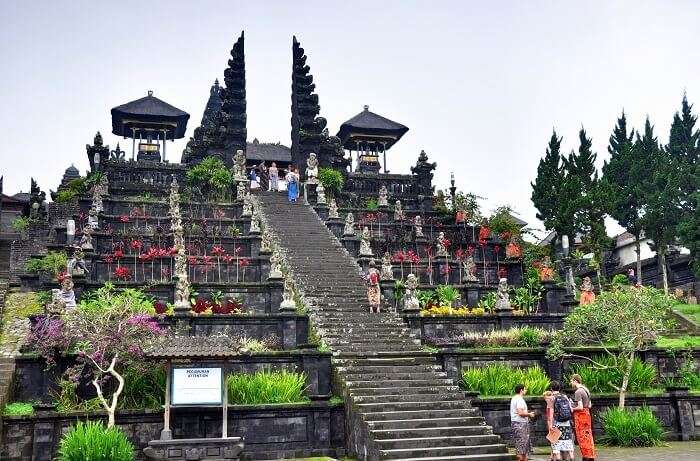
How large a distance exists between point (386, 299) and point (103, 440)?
10345 mm

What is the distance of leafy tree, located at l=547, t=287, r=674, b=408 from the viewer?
17766 millimetres

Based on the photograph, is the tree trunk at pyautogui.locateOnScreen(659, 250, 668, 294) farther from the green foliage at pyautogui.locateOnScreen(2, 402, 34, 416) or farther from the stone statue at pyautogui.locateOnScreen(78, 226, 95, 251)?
the green foliage at pyautogui.locateOnScreen(2, 402, 34, 416)

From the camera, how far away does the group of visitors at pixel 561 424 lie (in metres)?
13.7

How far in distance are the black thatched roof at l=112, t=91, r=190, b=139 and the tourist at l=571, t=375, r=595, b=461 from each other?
32.1m

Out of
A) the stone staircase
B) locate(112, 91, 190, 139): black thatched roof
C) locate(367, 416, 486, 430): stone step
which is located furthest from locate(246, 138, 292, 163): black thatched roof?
locate(367, 416, 486, 430): stone step

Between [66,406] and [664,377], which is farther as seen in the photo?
[664,377]

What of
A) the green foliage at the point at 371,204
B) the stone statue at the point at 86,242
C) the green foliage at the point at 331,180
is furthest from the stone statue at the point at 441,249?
the stone statue at the point at 86,242

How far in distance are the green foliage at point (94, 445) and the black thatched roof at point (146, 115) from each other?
3001 centimetres

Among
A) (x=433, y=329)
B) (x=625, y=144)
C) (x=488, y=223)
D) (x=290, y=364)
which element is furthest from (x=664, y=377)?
(x=625, y=144)

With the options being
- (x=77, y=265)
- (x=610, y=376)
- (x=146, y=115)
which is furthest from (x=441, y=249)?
(x=146, y=115)

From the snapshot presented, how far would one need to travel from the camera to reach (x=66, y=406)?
50.6ft

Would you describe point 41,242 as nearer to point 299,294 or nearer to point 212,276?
point 212,276

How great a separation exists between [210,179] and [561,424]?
2437cm

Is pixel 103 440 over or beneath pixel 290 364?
beneath
